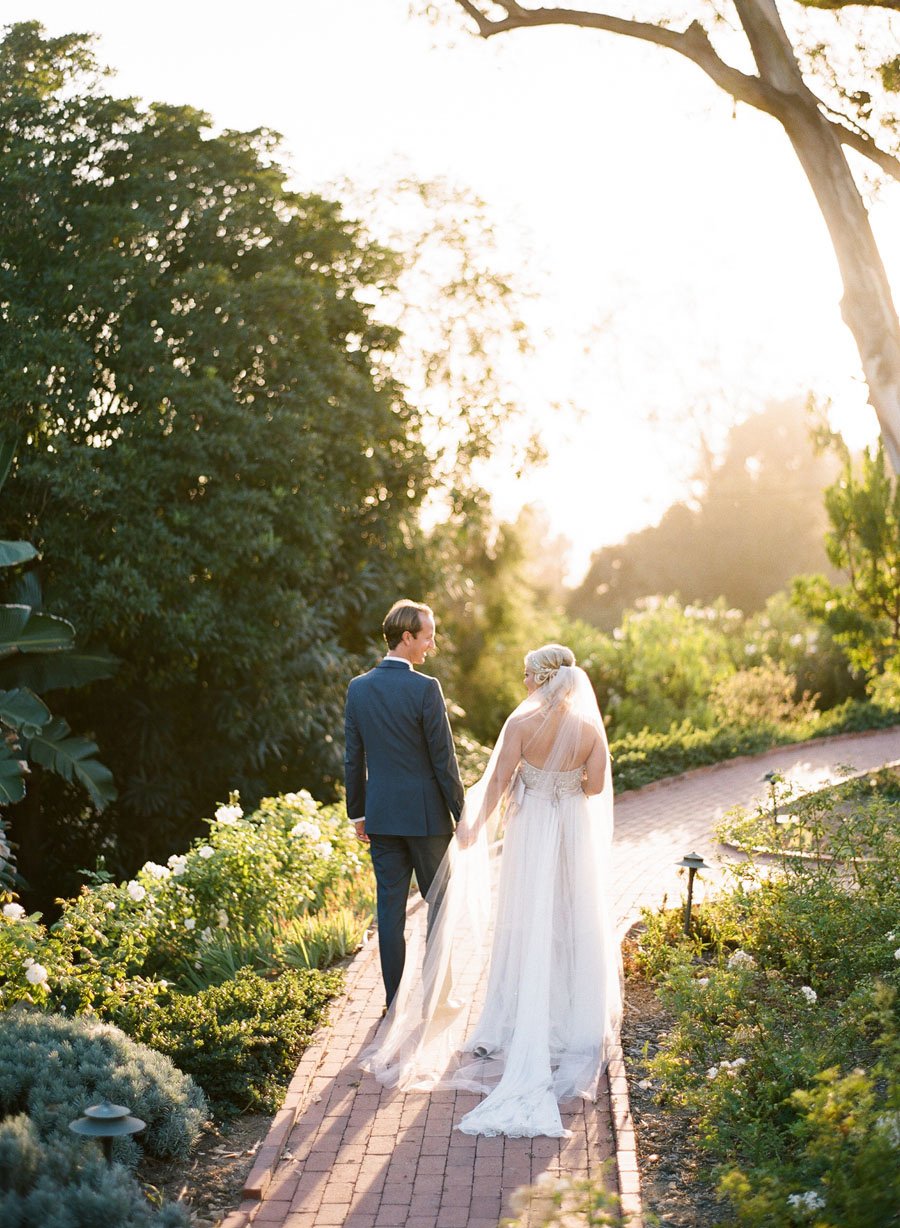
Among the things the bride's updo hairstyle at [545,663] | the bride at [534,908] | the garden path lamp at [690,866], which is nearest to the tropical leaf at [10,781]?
the bride at [534,908]

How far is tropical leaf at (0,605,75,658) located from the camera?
40.2ft

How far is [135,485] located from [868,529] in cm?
978

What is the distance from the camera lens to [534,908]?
249 inches

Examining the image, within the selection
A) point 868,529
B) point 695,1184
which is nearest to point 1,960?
point 695,1184

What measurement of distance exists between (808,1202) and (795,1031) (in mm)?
2082

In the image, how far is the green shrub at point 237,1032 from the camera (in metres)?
5.89

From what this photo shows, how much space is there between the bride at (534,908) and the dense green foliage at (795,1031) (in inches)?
18.0

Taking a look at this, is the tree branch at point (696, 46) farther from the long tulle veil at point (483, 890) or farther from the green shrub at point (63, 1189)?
the green shrub at point (63, 1189)

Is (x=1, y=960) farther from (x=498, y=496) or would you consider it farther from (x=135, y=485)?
(x=498, y=496)

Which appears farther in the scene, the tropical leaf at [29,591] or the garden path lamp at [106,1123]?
the tropical leaf at [29,591]

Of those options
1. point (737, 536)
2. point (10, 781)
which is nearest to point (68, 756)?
point (10, 781)

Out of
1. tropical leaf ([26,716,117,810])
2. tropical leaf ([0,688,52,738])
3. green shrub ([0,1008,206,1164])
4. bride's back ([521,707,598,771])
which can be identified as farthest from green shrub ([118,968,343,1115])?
tropical leaf ([26,716,117,810])

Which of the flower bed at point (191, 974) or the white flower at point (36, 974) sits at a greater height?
the white flower at point (36, 974)

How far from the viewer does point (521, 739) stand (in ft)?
21.0
